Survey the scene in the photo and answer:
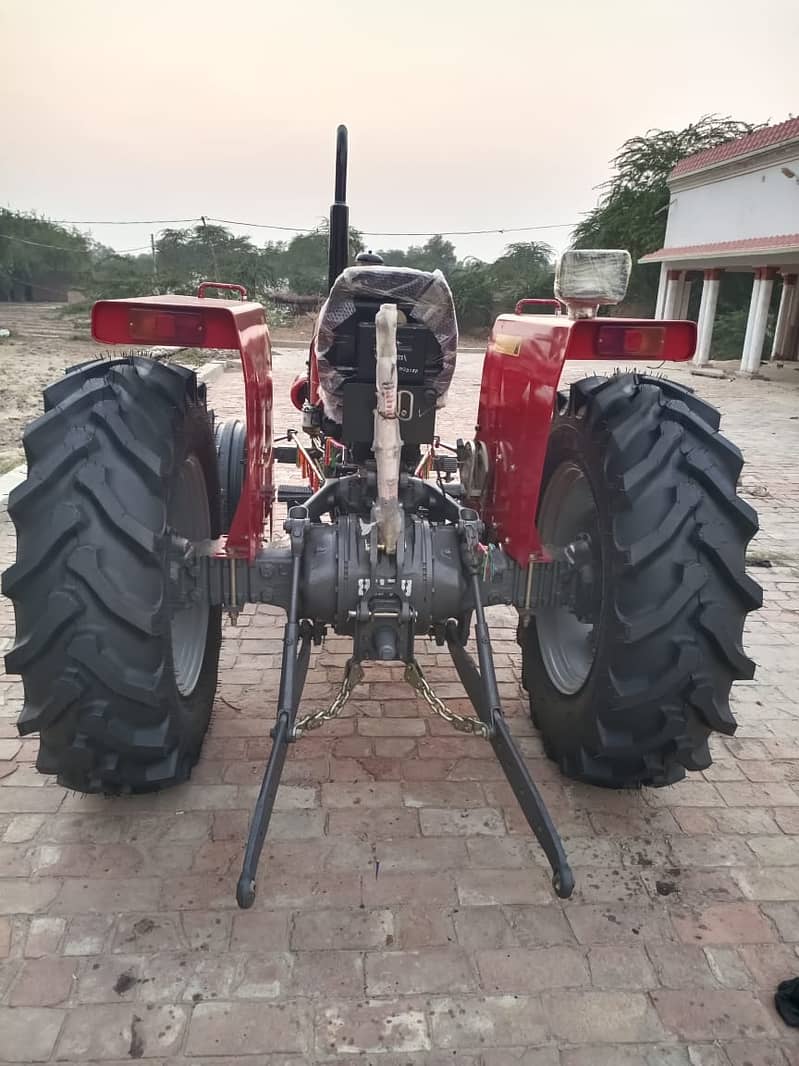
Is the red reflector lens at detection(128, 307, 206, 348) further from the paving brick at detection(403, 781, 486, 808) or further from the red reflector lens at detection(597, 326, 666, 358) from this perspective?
the paving brick at detection(403, 781, 486, 808)

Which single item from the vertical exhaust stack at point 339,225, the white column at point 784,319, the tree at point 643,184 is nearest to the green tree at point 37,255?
the tree at point 643,184

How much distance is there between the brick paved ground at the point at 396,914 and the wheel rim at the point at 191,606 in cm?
35

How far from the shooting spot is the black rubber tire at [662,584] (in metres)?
2.28

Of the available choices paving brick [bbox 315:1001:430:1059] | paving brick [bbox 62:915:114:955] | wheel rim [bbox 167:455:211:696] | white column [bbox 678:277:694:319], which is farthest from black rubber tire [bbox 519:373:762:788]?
white column [bbox 678:277:694:319]

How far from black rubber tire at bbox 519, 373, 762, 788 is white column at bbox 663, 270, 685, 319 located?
21500mm

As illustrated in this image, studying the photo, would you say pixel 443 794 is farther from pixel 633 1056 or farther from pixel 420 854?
pixel 633 1056

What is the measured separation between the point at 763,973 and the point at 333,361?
2343mm

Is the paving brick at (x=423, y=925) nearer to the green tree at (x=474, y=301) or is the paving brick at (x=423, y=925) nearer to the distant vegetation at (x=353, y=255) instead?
the distant vegetation at (x=353, y=255)

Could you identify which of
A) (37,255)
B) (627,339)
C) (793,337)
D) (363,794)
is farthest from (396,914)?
(37,255)

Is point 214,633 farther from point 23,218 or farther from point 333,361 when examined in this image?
point 23,218

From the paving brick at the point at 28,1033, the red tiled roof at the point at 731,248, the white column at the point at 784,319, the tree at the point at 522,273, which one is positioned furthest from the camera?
the tree at the point at 522,273

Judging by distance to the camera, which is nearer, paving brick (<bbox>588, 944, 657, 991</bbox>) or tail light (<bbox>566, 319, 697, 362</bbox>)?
paving brick (<bbox>588, 944, 657, 991</bbox>)

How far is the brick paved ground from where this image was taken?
1875 mm

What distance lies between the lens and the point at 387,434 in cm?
224
